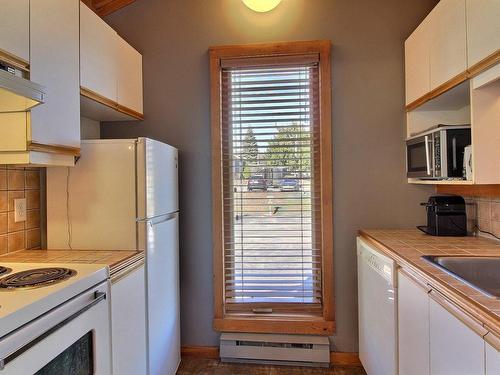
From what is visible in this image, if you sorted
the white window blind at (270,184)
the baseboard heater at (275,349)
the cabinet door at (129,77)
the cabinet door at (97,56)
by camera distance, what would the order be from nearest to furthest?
the cabinet door at (97,56) → the cabinet door at (129,77) → the baseboard heater at (275,349) → the white window blind at (270,184)

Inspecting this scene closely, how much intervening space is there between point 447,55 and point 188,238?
1971mm

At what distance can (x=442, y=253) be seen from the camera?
1534mm

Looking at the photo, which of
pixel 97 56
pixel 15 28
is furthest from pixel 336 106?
pixel 15 28

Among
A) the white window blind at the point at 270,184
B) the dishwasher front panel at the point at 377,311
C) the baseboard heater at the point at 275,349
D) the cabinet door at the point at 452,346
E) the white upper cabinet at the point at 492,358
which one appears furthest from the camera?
the white window blind at the point at 270,184

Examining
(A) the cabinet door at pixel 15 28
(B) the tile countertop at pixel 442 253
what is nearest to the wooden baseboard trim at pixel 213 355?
(B) the tile countertop at pixel 442 253

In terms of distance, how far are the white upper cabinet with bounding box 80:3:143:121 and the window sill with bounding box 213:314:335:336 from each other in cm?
164

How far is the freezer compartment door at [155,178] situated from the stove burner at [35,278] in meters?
0.52

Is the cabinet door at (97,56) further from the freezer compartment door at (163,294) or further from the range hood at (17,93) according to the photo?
the freezer compartment door at (163,294)

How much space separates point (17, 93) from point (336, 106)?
1.88 m

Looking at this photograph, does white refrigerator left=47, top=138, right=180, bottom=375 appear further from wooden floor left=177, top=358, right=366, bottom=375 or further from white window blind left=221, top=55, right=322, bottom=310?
white window blind left=221, top=55, right=322, bottom=310

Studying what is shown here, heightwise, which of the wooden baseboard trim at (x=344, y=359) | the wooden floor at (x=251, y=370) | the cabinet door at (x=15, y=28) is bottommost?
the wooden floor at (x=251, y=370)

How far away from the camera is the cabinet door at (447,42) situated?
4.96 feet

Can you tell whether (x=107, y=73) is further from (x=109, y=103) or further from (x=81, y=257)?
(x=81, y=257)

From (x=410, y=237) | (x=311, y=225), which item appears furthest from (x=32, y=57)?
(x=410, y=237)
